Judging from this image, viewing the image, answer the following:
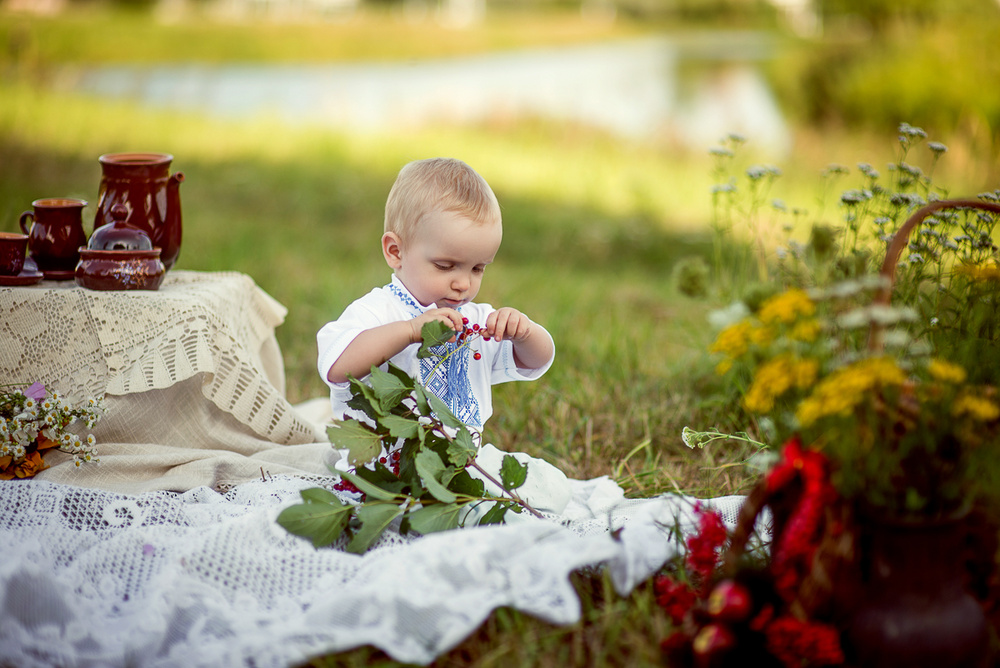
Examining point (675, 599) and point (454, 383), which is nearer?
point (675, 599)

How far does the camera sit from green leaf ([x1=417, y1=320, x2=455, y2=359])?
217cm

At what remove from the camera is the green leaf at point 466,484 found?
2250mm

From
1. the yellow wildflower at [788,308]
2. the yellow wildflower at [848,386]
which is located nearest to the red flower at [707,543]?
the yellow wildflower at [848,386]

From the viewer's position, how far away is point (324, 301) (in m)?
4.70

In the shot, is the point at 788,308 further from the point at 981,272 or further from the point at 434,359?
the point at 434,359

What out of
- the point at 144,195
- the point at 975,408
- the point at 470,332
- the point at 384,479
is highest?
the point at 144,195

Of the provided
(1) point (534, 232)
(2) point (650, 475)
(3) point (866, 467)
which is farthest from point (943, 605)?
(1) point (534, 232)

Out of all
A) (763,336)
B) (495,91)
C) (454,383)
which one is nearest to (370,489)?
(454,383)

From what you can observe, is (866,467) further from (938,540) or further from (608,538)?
(608,538)

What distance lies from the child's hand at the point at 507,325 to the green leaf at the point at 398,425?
326 millimetres

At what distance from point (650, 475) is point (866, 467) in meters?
1.37

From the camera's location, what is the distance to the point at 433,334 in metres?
2.18

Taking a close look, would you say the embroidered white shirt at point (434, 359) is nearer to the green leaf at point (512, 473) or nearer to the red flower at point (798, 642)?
the green leaf at point (512, 473)

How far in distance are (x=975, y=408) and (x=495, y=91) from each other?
14464 millimetres
